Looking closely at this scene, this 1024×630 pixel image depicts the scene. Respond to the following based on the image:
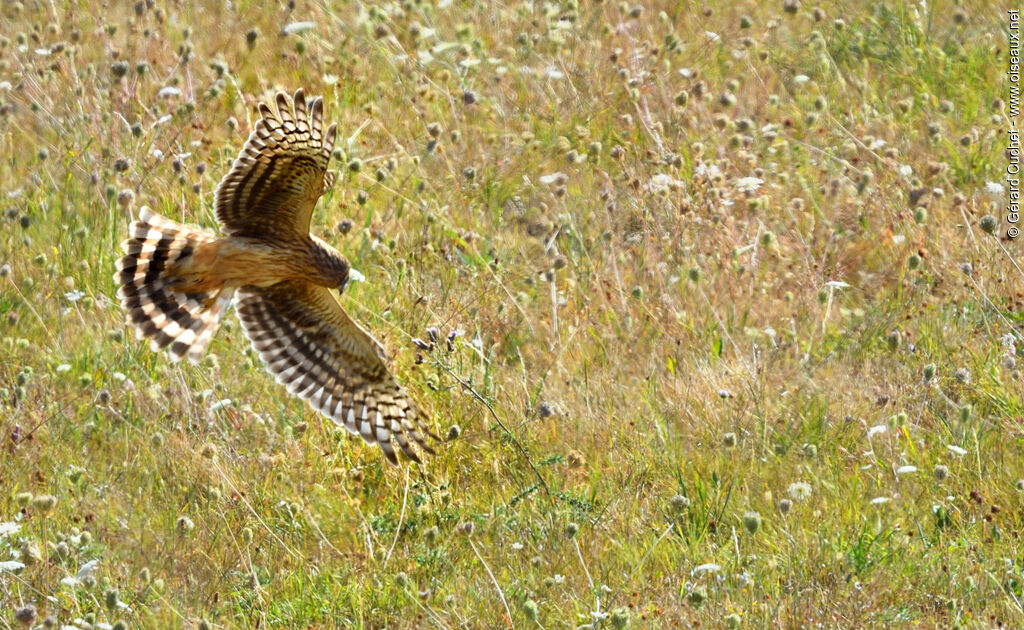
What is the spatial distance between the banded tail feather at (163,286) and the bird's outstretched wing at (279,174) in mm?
188

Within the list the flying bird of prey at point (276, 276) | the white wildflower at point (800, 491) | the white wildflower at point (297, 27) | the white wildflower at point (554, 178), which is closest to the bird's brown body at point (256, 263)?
Answer: the flying bird of prey at point (276, 276)

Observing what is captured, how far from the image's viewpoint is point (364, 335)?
275 inches

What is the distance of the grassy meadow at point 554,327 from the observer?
5.70m

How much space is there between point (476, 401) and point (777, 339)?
4.78 ft

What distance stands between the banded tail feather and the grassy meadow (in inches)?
9.4

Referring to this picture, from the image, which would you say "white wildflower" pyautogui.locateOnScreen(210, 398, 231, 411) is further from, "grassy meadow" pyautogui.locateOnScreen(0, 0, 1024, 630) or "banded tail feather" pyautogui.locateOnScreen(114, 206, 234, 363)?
"banded tail feather" pyautogui.locateOnScreen(114, 206, 234, 363)

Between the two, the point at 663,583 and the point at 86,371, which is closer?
the point at 663,583

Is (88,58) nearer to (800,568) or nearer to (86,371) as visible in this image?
(86,371)

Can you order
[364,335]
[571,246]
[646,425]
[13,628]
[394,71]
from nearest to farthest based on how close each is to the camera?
[13,628] → [646,425] → [364,335] → [571,246] → [394,71]

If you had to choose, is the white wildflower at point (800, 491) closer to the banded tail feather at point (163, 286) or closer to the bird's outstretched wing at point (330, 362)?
the bird's outstretched wing at point (330, 362)

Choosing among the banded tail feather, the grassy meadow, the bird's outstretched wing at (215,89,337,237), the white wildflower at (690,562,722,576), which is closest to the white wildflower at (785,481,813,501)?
the grassy meadow

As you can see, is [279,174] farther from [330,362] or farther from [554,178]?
[554,178]

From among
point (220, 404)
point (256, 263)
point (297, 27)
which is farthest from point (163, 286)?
point (297, 27)

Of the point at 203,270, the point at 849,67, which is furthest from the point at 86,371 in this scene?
the point at 849,67
